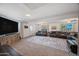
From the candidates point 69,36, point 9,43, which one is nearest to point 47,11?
point 69,36

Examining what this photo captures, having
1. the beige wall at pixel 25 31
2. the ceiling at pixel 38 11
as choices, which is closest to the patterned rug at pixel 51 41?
the beige wall at pixel 25 31

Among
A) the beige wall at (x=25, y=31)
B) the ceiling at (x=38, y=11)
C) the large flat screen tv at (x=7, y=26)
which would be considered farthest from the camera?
the beige wall at (x=25, y=31)

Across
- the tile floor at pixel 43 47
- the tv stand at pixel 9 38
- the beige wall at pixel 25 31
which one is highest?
the beige wall at pixel 25 31

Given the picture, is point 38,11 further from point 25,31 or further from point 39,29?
point 25,31

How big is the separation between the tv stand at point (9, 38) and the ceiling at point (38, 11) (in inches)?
16.0

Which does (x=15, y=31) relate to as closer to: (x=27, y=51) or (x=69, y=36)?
(x=27, y=51)

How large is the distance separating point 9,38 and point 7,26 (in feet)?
1.04

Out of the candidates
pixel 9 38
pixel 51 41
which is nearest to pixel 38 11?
pixel 51 41

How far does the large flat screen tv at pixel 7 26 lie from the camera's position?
2.03 metres

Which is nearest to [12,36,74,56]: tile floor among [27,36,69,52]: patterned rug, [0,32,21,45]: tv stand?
[27,36,69,52]: patterned rug

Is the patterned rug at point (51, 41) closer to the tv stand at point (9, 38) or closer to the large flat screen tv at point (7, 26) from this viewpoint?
the tv stand at point (9, 38)

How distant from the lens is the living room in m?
1.97

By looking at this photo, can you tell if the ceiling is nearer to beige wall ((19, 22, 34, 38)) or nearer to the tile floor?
beige wall ((19, 22, 34, 38))

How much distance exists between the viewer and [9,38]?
208 centimetres
